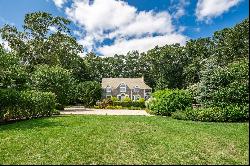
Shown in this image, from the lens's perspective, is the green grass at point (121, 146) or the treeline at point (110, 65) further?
the treeline at point (110, 65)

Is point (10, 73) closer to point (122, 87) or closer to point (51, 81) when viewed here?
point (51, 81)

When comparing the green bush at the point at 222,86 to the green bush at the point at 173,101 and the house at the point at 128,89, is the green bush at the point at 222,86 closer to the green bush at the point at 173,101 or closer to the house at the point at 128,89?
the green bush at the point at 173,101

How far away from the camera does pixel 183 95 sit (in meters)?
27.2

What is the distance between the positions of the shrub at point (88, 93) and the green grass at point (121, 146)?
119 ft

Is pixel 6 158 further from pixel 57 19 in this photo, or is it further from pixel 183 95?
pixel 57 19

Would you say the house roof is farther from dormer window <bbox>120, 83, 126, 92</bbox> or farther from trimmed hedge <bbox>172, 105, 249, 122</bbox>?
trimmed hedge <bbox>172, 105, 249, 122</bbox>

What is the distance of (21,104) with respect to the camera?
73.4 feet

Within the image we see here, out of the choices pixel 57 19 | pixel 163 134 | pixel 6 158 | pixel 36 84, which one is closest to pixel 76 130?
pixel 163 134

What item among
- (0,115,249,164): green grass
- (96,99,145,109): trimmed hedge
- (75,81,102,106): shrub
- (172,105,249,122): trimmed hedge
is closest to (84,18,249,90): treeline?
(96,99,145,109): trimmed hedge

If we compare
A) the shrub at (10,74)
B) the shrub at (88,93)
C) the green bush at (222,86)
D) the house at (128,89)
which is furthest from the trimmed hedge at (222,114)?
the house at (128,89)

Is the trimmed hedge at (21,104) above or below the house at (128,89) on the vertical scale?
below

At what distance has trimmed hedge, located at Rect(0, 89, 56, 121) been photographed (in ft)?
70.1

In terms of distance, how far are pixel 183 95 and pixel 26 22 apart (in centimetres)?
3120

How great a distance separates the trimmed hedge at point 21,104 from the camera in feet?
70.1
